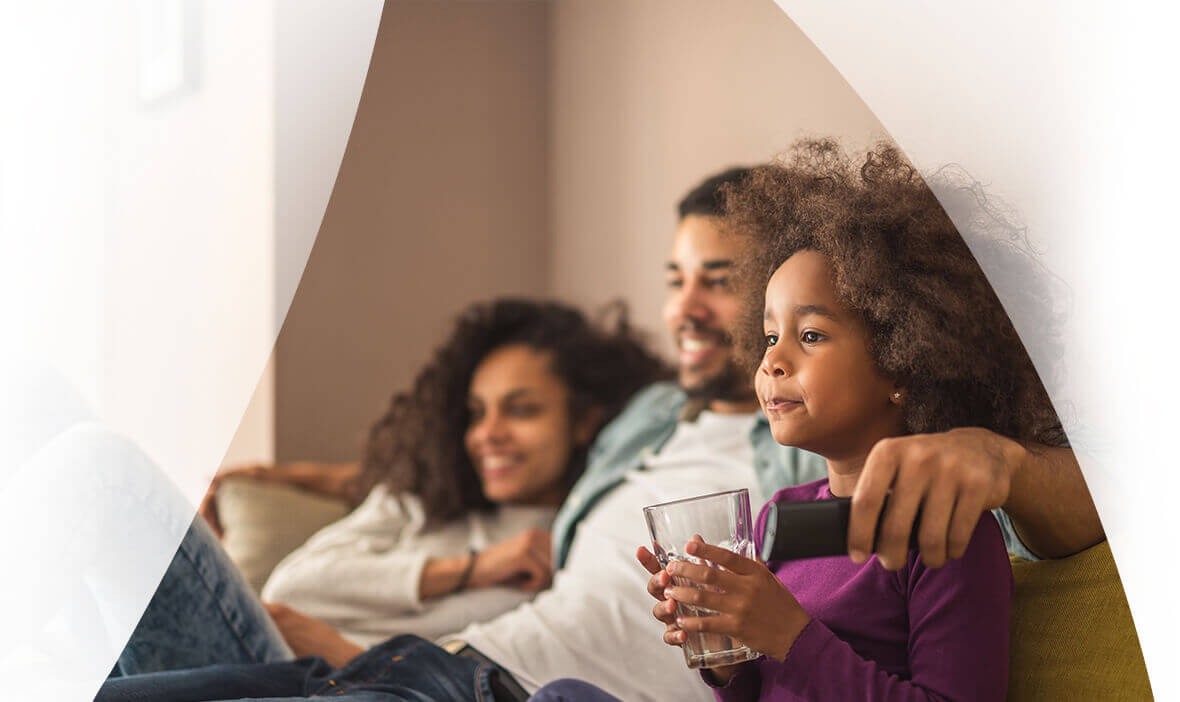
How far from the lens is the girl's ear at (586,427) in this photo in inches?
68.2

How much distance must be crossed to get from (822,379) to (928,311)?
80 mm

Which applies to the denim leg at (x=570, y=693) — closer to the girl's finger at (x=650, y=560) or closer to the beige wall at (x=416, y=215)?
the girl's finger at (x=650, y=560)

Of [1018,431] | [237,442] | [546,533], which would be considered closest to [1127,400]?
[1018,431]

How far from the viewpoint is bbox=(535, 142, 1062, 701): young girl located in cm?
62

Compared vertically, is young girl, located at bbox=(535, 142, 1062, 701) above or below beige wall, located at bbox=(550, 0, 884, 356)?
below

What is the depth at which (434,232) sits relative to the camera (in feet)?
8.50

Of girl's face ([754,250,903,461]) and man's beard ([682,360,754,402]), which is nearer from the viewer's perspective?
girl's face ([754,250,903,461])

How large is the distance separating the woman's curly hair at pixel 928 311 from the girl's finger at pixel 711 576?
16cm

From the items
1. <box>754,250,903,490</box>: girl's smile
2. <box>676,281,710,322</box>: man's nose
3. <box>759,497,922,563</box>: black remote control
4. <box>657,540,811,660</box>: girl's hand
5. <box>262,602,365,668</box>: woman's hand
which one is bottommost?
<box>262,602,365,668</box>: woman's hand

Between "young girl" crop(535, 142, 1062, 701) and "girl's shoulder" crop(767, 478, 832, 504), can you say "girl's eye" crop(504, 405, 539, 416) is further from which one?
"young girl" crop(535, 142, 1062, 701)

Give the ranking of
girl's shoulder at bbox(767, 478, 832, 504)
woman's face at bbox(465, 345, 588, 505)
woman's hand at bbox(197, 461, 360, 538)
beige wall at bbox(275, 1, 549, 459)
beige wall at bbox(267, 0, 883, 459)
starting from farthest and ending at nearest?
beige wall at bbox(275, 1, 549, 459)
beige wall at bbox(267, 0, 883, 459)
woman's hand at bbox(197, 461, 360, 538)
woman's face at bbox(465, 345, 588, 505)
girl's shoulder at bbox(767, 478, 832, 504)

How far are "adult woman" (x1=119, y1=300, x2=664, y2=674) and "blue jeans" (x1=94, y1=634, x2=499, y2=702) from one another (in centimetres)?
28

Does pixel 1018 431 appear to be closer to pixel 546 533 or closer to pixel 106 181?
pixel 106 181

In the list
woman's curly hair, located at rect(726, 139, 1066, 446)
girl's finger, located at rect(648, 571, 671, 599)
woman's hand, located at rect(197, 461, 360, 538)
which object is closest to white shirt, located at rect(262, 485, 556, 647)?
woman's hand, located at rect(197, 461, 360, 538)
